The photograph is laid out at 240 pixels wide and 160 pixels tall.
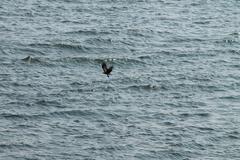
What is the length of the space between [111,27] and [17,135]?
86.8 feet

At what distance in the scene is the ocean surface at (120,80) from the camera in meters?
55.8

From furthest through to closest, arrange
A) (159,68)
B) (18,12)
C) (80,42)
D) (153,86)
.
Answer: (18,12) < (80,42) < (159,68) < (153,86)

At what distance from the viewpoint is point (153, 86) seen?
214 ft

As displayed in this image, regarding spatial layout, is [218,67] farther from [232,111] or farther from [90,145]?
[90,145]

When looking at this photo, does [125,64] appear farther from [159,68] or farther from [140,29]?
[140,29]

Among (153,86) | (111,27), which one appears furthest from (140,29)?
(153,86)

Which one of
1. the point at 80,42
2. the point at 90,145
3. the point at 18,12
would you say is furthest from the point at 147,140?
the point at 18,12

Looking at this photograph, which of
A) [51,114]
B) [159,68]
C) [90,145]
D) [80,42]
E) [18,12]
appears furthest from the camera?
[18,12]

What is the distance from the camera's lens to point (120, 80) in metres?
66.7

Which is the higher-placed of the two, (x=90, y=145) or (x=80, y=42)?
(x=80, y=42)

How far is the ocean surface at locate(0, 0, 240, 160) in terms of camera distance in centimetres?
5581

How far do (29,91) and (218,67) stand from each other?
1884 cm

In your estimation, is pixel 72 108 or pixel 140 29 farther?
pixel 140 29

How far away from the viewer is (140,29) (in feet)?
260
